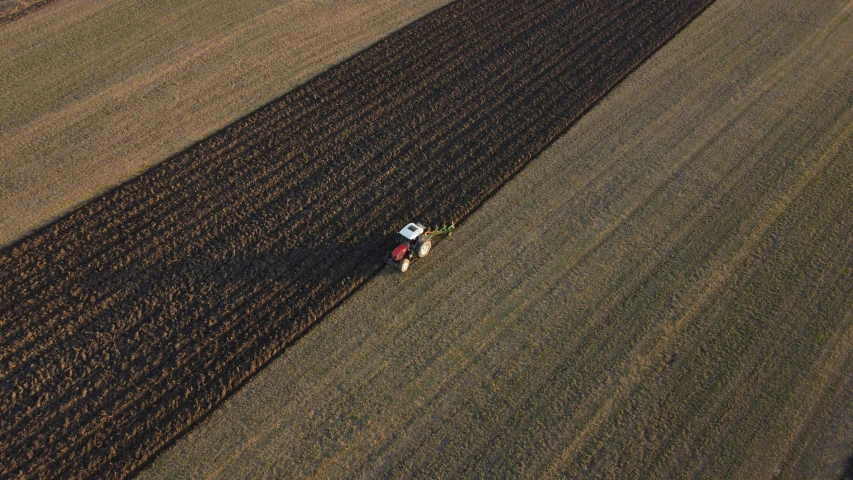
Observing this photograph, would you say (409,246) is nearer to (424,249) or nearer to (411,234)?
(411,234)

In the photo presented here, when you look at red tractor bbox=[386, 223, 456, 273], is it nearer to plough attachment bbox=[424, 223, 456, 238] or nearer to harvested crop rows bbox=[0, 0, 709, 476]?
plough attachment bbox=[424, 223, 456, 238]

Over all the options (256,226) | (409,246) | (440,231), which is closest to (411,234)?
(409,246)

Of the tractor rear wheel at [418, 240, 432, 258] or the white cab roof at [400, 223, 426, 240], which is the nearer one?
the white cab roof at [400, 223, 426, 240]

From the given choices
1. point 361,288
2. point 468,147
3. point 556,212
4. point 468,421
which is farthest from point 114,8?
point 468,421

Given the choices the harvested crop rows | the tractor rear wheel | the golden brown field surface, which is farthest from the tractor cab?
the golden brown field surface

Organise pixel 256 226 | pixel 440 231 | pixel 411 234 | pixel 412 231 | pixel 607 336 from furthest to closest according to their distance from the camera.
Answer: pixel 256 226
pixel 440 231
pixel 412 231
pixel 411 234
pixel 607 336

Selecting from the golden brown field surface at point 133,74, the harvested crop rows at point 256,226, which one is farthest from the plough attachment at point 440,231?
the golden brown field surface at point 133,74
